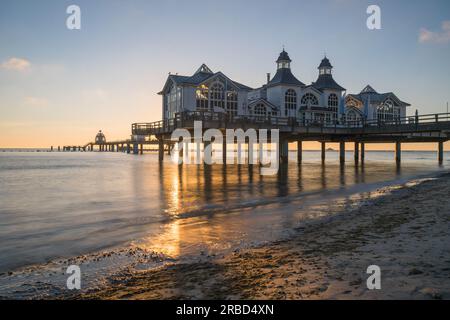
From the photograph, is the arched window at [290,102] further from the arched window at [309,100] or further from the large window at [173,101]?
the large window at [173,101]

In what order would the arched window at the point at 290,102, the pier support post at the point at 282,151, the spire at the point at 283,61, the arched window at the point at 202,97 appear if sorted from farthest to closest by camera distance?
1. the spire at the point at 283,61
2. the arched window at the point at 290,102
3. the pier support post at the point at 282,151
4. the arched window at the point at 202,97

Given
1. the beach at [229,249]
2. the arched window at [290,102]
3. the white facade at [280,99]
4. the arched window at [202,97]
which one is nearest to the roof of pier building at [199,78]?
the white facade at [280,99]

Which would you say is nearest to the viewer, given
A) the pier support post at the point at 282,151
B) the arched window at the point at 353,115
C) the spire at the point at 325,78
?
the pier support post at the point at 282,151

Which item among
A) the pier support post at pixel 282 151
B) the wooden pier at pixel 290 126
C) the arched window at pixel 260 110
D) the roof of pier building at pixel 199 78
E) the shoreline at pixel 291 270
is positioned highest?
the roof of pier building at pixel 199 78

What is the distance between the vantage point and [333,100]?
48250mm

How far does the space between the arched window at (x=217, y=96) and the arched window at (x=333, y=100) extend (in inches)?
712

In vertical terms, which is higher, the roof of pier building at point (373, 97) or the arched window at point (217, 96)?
the roof of pier building at point (373, 97)

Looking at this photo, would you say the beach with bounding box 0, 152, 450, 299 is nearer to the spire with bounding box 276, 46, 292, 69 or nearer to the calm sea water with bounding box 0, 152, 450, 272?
the calm sea water with bounding box 0, 152, 450, 272

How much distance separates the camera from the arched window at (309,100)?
4581 cm

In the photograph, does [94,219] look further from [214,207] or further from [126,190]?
[126,190]

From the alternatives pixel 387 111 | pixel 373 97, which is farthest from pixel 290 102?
pixel 387 111

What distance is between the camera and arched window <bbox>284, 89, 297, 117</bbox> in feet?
145

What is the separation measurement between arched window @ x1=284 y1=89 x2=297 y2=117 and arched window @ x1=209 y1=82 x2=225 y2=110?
404 inches
